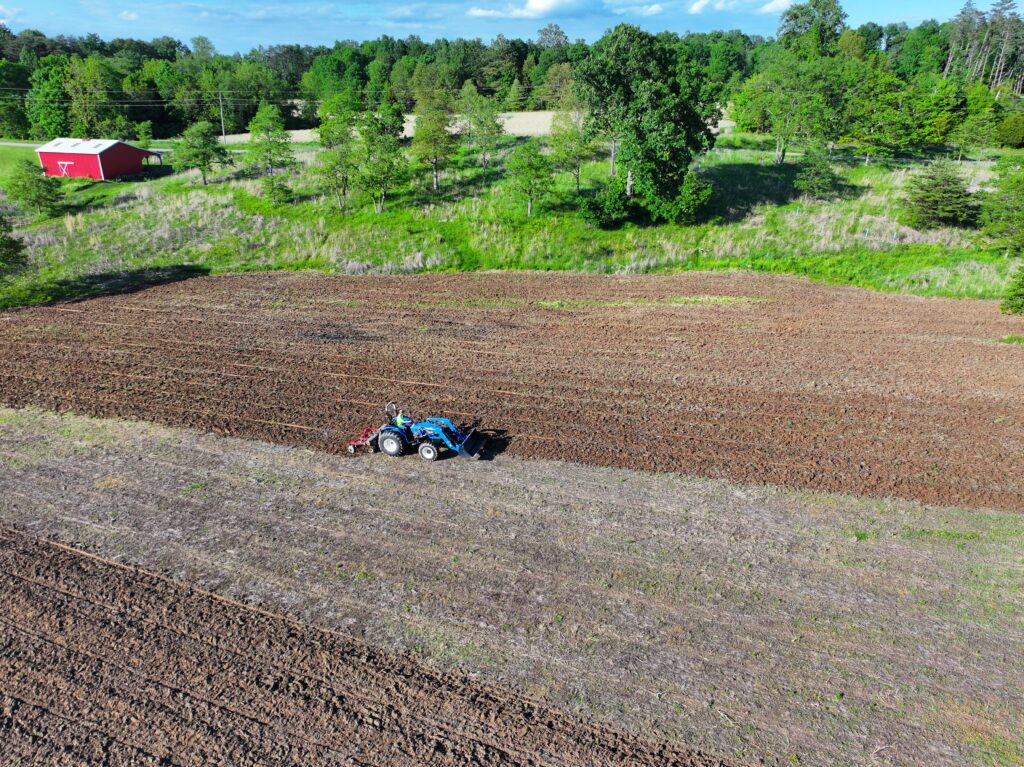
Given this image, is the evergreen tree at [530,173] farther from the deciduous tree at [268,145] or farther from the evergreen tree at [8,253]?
the evergreen tree at [8,253]

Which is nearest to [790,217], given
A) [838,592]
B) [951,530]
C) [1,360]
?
[951,530]

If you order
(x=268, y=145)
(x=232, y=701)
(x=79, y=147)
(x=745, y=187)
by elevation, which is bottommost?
(x=232, y=701)

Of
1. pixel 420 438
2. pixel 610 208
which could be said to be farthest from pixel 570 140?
pixel 420 438

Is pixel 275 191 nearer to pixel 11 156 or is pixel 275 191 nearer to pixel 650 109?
pixel 650 109

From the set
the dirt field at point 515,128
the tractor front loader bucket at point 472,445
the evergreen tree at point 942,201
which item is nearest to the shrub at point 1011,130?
the evergreen tree at point 942,201

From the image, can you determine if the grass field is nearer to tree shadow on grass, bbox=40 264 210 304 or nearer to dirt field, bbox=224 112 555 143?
tree shadow on grass, bbox=40 264 210 304

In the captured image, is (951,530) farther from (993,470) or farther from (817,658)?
(817,658)
